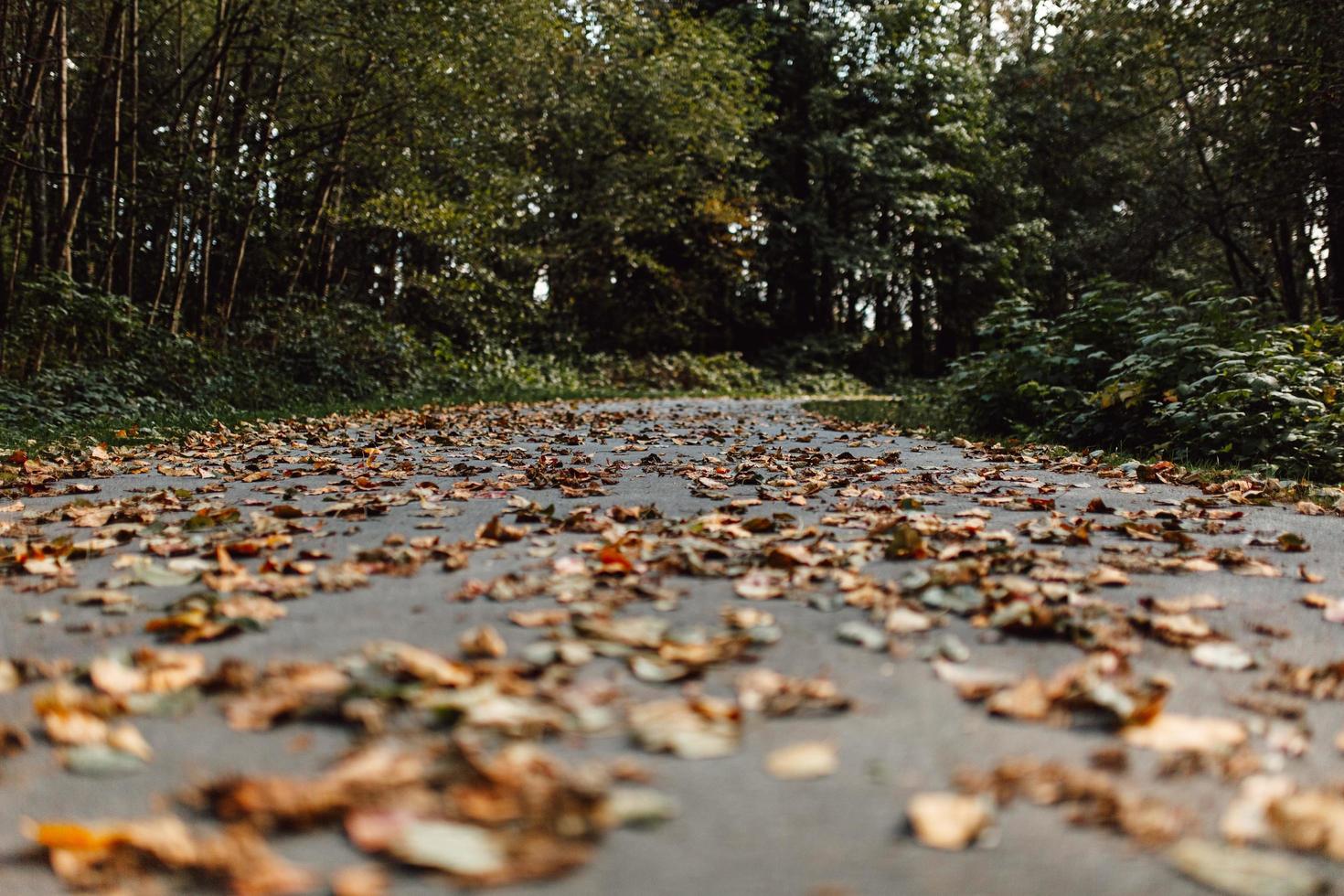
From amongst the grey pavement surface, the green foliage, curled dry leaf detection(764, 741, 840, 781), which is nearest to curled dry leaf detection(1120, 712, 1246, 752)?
the grey pavement surface

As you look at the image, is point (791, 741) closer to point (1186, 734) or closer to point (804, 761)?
point (804, 761)

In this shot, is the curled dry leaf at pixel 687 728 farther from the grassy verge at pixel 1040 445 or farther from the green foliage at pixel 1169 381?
the green foliage at pixel 1169 381

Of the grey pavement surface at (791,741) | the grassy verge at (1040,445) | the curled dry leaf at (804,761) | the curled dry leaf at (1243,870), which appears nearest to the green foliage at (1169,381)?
the grassy verge at (1040,445)

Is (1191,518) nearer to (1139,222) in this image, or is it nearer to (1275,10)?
(1275,10)

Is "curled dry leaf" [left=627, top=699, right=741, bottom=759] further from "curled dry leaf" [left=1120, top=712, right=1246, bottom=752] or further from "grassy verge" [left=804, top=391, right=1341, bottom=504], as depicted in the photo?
"grassy verge" [left=804, top=391, right=1341, bottom=504]

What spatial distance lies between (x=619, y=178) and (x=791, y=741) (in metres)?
20.7

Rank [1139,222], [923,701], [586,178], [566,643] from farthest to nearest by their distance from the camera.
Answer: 1. [586,178]
2. [1139,222]
3. [566,643]
4. [923,701]

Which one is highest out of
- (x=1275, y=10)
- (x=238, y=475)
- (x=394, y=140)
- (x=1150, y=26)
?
(x=1150, y=26)

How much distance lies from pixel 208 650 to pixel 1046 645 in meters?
2.06

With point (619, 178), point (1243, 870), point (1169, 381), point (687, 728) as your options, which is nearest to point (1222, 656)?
point (1243, 870)

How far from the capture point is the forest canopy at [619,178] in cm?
1103

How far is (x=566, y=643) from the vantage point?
2266mm

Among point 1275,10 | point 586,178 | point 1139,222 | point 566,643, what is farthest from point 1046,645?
point 586,178

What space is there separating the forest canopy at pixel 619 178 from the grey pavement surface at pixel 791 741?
6744mm
